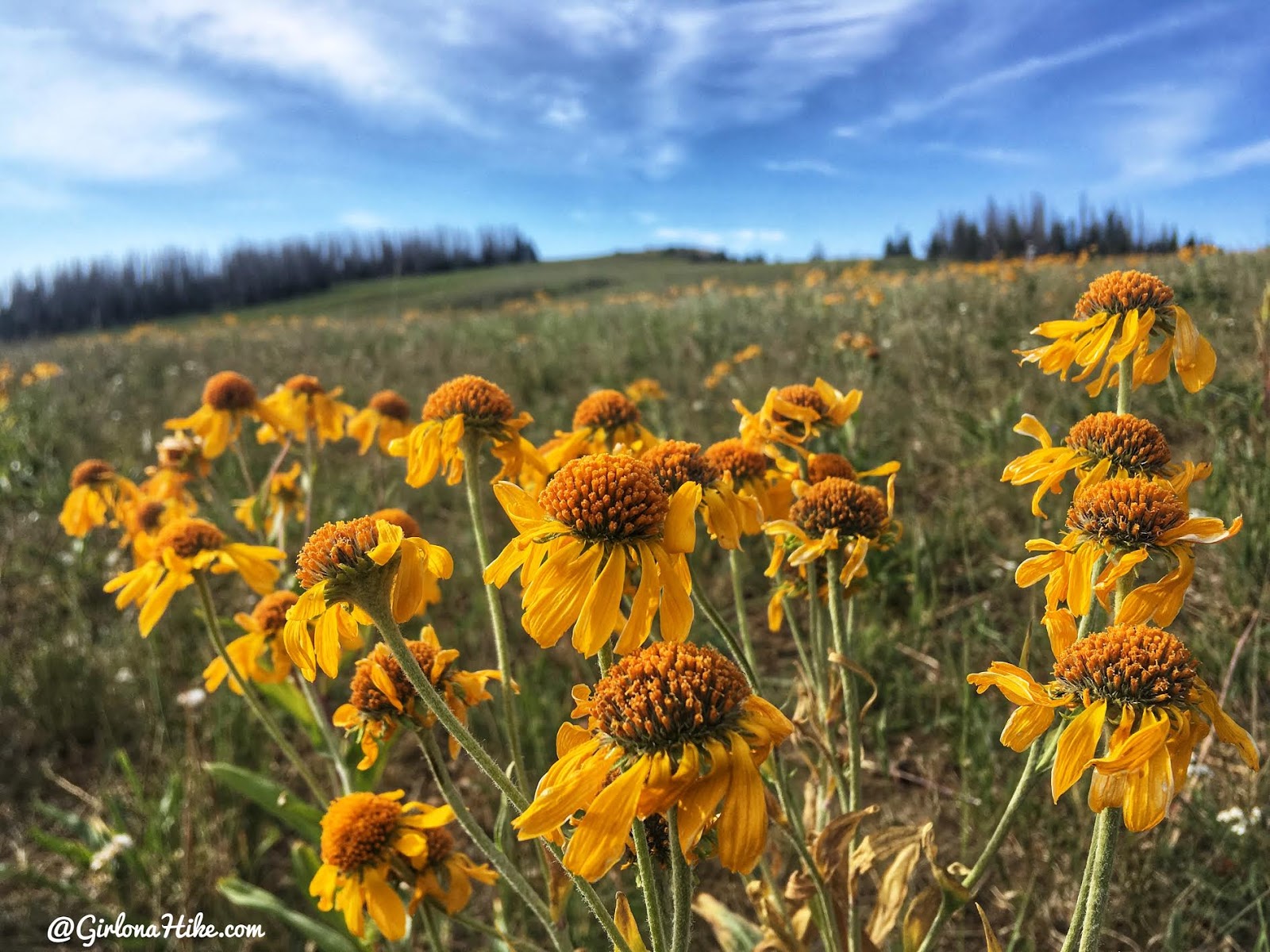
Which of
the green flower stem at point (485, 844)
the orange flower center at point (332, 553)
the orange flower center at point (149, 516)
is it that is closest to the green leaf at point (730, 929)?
the green flower stem at point (485, 844)

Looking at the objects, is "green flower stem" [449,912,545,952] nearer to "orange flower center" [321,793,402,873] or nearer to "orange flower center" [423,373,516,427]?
"orange flower center" [321,793,402,873]

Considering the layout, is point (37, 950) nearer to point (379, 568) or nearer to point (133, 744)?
point (133, 744)

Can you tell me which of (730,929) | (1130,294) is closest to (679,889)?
(730,929)

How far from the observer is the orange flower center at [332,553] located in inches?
39.0

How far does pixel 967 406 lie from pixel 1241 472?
1.49m

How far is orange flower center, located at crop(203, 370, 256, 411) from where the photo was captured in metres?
2.99

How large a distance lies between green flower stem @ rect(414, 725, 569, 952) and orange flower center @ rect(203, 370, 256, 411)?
86.3 inches

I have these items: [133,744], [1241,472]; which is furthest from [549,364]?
[1241,472]

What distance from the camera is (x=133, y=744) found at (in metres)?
3.27

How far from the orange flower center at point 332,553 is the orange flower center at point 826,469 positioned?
1.11 metres

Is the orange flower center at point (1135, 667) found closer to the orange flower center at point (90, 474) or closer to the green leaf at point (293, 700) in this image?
the green leaf at point (293, 700)

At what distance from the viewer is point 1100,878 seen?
936 millimetres

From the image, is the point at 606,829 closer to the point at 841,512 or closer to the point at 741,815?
the point at 741,815

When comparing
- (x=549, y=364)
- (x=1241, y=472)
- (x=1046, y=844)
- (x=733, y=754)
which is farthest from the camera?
(x=549, y=364)
